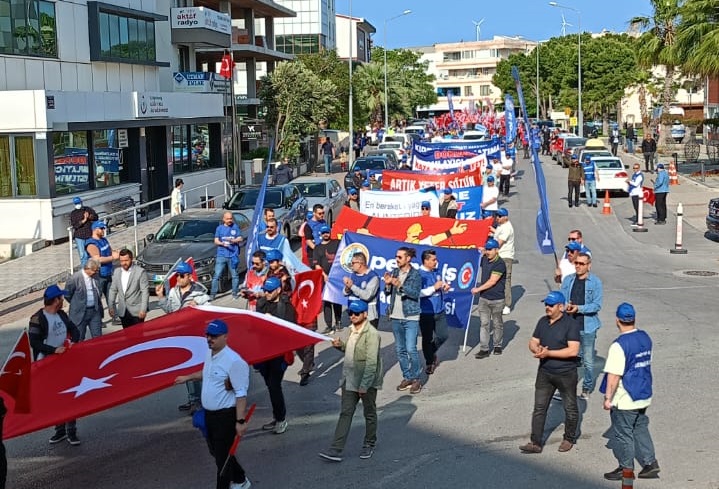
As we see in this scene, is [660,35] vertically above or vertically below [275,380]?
above

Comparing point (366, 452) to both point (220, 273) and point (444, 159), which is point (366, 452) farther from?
point (444, 159)

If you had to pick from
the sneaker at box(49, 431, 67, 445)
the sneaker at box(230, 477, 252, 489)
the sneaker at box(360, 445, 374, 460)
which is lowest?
the sneaker at box(49, 431, 67, 445)

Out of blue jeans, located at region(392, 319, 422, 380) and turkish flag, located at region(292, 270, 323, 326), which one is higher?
turkish flag, located at region(292, 270, 323, 326)

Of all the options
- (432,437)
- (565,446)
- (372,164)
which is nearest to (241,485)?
(432,437)

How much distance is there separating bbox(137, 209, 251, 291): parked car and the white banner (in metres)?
2.75

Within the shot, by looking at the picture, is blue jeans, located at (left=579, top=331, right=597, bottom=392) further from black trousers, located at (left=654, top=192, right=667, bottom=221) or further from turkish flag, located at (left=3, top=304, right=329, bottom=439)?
black trousers, located at (left=654, top=192, right=667, bottom=221)

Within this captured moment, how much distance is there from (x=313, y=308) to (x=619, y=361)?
5.35 metres

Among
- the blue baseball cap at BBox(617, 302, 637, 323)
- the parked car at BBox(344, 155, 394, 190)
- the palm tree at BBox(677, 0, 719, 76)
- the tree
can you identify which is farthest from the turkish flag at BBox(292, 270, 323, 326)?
the tree

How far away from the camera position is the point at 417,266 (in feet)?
44.9

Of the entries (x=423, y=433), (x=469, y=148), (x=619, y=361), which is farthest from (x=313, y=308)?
(x=469, y=148)

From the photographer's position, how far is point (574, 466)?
356 inches

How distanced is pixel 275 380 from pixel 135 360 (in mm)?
1533

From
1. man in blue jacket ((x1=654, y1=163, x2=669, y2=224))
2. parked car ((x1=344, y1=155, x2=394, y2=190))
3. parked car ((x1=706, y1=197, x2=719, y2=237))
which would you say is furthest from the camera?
parked car ((x1=344, y1=155, x2=394, y2=190))

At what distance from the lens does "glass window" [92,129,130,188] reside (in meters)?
29.7
